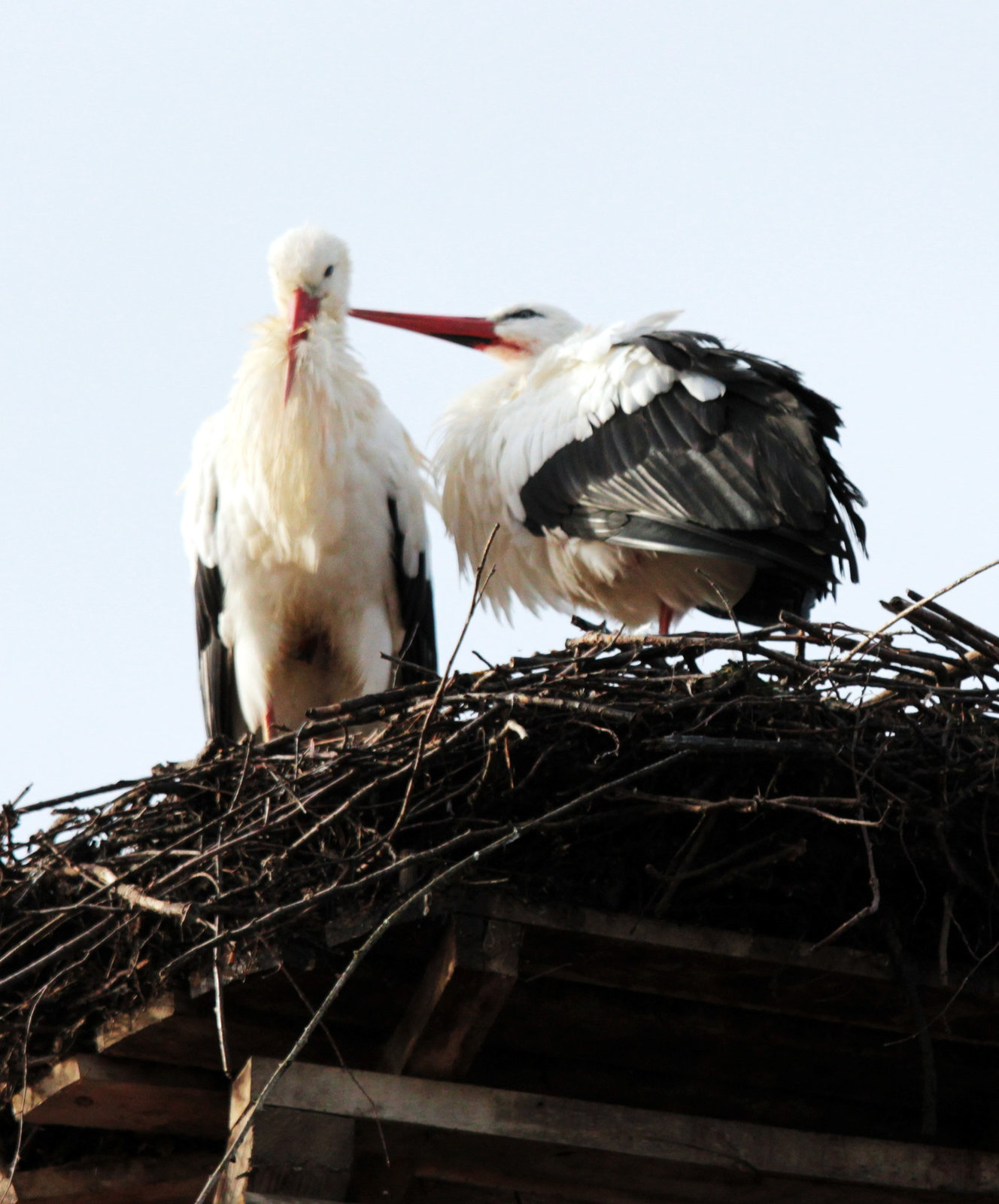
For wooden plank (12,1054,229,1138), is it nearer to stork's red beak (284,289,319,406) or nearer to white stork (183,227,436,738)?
white stork (183,227,436,738)

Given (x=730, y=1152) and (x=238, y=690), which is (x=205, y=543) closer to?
(x=238, y=690)

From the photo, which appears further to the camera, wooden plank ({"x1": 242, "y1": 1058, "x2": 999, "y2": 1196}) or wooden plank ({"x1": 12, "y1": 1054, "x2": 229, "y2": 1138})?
wooden plank ({"x1": 12, "y1": 1054, "x2": 229, "y2": 1138})

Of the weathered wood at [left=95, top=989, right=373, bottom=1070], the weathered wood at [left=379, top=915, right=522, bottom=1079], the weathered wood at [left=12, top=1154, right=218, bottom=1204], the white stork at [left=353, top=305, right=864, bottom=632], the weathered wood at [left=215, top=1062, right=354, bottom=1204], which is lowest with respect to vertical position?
the weathered wood at [left=12, top=1154, right=218, bottom=1204]

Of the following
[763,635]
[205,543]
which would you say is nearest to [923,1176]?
[763,635]

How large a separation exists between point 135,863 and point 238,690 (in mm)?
1808

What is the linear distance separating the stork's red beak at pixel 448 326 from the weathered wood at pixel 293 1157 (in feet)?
10.3

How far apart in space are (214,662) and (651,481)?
1.27 m

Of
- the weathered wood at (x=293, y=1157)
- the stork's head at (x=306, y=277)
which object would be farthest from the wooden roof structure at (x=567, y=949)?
the stork's head at (x=306, y=277)

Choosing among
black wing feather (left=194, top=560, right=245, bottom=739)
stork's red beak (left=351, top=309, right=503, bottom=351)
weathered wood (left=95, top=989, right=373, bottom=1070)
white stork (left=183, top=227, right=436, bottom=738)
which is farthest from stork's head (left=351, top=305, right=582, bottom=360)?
weathered wood (left=95, top=989, right=373, bottom=1070)

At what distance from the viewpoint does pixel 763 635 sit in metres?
3.05

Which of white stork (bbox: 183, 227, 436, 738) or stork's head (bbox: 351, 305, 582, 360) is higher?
stork's head (bbox: 351, 305, 582, 360)

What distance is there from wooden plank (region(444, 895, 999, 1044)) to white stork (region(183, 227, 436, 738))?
1956 millimetres

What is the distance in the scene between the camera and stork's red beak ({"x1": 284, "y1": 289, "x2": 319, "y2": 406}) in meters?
4.80

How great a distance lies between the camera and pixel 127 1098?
3045 millimetres
